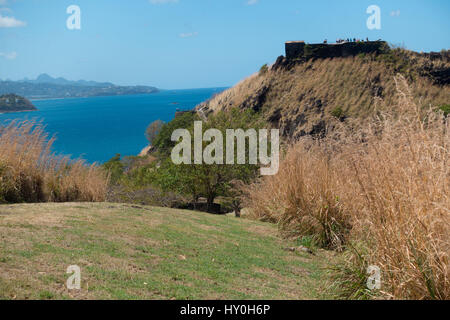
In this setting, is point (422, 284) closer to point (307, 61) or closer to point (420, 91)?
point (420, 91)

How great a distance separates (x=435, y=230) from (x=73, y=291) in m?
3.72

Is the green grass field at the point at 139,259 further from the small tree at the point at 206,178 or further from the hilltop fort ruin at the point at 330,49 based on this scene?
the hilltop fort ruin at the point at 330,49

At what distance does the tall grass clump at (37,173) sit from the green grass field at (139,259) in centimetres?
146

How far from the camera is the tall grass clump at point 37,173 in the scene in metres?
9.32

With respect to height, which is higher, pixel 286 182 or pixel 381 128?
pixel 381 128

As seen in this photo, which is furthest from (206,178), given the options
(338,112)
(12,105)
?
(12,105)

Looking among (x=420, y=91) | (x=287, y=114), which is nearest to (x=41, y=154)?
(x=287, y=114)

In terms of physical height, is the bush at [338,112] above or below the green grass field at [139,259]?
above

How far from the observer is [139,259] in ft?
18.6

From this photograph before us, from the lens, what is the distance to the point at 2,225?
6.36 meters

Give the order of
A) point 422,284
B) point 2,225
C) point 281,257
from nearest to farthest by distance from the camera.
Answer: point 422,284
point 2,225
point 281,257

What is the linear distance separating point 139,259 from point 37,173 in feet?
17.7

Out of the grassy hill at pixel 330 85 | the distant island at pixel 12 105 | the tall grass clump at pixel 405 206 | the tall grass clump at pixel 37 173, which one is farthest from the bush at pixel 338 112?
the distant island at pixel 12 105

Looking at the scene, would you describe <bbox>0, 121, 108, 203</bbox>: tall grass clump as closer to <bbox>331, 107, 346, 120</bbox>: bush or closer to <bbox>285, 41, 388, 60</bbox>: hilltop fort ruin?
<bbox>331, 107, 346, 120</bbox>: bush
